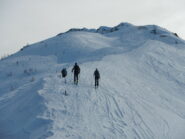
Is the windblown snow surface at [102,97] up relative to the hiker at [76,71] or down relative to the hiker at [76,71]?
down

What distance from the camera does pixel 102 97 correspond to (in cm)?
2531

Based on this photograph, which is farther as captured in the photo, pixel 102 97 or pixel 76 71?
pixel 76 71

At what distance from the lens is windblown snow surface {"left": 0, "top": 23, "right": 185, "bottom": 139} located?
20.5 metres

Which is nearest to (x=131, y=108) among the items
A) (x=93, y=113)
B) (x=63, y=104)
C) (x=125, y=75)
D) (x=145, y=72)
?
(x=93, y=113)

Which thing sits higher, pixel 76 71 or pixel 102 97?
pixel 76 71

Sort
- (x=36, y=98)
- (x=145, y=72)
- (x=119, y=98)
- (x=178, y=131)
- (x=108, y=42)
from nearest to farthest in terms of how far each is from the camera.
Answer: (x=178, y=131) < (x=36, y=98) < (x=119, y=98) < (x=145, y=72) < (x=108, y=42)

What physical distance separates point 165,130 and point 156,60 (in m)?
22.1

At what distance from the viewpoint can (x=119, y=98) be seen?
25.8 metres

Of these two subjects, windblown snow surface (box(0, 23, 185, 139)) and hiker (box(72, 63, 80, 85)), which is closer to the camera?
windblown snow surface (box(0, 23, 185, 139))

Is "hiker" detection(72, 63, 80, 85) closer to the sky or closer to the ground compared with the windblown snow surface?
closer to the sky

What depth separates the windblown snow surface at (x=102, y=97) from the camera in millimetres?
20484

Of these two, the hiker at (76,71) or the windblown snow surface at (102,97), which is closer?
the windblown snow surface at (102,97)

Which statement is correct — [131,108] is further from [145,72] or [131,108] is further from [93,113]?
[145,72]

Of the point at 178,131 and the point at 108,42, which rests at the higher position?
the point at 108,42
